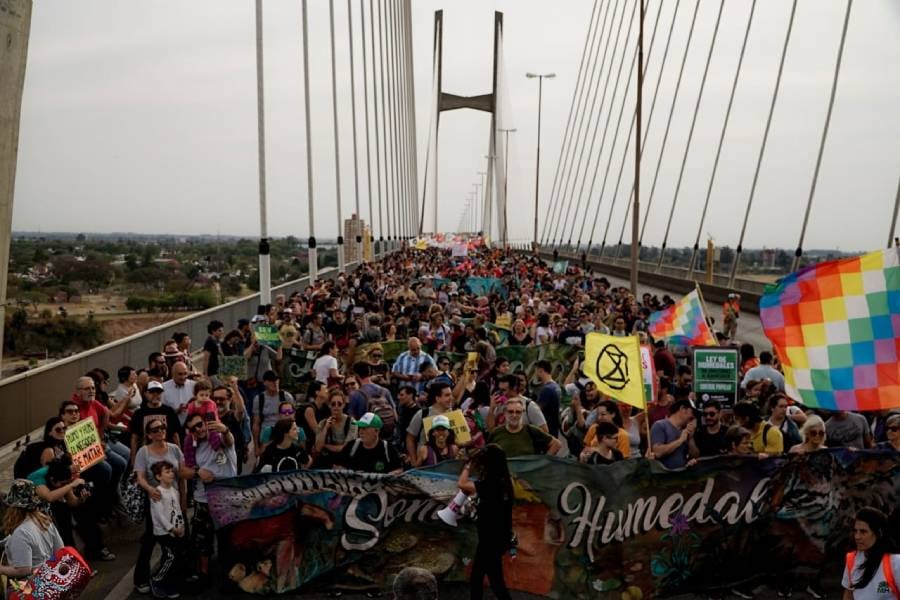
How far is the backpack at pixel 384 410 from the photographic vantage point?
394 inches

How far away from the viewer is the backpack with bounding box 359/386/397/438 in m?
10.0

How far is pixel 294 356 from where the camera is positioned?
561 inches

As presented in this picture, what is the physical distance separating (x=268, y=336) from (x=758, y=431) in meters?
7.54

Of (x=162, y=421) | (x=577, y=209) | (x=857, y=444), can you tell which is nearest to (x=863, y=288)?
(x=857, y=444)

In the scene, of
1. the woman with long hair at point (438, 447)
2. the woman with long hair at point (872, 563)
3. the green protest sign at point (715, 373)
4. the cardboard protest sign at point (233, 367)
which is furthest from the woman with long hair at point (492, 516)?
the cardboard protest sign at point (233, 367)

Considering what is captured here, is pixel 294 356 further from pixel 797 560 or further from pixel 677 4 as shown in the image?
pixel 677 4

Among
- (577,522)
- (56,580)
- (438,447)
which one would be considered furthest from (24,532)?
(577,522)

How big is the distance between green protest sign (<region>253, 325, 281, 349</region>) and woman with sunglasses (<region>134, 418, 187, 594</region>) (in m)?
6.39

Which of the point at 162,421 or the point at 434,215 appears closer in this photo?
the point at 162,421

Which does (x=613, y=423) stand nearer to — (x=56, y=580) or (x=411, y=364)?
(x=411, y=364)

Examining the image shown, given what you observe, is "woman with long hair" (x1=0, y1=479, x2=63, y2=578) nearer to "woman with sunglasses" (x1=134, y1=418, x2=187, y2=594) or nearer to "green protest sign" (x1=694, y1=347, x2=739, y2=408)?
"woman with sunglasses" (x1=134, y1=418, x2=187, y2=594)

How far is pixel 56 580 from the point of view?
5730 mm

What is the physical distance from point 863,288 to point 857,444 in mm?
1401

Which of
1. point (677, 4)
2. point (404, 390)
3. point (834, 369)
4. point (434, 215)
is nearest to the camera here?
point (834, 369)
